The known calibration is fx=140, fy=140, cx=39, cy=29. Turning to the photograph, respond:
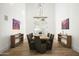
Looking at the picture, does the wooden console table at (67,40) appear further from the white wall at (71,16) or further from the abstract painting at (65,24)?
the abstract painting at (65,24)

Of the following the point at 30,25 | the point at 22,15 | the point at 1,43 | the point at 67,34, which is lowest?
the point at 1,43

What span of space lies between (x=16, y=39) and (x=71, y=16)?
122cm

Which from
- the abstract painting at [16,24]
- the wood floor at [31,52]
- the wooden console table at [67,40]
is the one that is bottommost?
the wood floor at [31,52]

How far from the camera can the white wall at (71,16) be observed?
2842 mm

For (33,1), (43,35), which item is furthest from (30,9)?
(43,35)

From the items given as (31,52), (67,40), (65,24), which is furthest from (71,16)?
(31,52)

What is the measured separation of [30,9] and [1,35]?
0.79 meters

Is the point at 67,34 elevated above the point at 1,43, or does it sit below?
above

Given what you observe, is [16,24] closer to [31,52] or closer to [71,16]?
[31,52]

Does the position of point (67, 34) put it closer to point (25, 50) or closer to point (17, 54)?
point (25, 50)

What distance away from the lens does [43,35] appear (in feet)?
9.30

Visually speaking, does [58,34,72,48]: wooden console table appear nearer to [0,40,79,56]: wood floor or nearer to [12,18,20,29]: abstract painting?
[0,40,79,56]: wood floor

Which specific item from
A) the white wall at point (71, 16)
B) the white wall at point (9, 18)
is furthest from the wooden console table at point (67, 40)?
the white wall at point (9, 18)

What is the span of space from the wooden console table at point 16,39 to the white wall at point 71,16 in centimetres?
76
